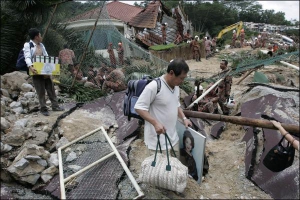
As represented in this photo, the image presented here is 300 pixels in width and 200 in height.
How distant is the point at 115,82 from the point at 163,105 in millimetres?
3413

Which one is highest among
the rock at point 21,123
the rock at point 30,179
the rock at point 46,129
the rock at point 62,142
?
the rock at point 21,123

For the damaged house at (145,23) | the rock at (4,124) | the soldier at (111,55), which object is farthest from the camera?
the damaged house at (145,23)

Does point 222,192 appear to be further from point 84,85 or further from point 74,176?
point 84,85

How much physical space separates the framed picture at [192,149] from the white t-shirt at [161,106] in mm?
153

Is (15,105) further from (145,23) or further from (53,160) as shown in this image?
(145,23)

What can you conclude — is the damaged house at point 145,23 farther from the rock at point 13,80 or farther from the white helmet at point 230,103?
the white helmet at point 230,103

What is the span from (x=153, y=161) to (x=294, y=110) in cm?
202

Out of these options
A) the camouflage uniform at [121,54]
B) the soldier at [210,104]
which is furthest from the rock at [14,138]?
the soldier at [210,104]

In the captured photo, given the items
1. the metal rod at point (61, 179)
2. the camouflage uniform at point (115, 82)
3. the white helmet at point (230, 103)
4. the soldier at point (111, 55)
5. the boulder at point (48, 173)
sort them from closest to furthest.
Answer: the metal rod at point (61, 179) → the boulder at point (48, 173) → the white helmet at point (230, 103) → the camouflage uniform at point (115, 82) → the soldier at point (111, 55)

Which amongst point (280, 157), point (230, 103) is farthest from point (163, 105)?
point (230, 103)

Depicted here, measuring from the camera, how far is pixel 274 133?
10.7 ft

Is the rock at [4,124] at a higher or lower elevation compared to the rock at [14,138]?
higher

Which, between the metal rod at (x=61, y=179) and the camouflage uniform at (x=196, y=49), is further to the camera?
the camouflage uniform at (x=196, y=49)

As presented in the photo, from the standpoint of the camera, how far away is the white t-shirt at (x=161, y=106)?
2.35 metres
